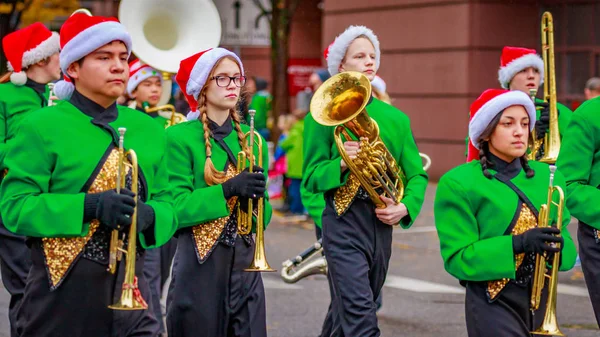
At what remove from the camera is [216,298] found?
5859mm

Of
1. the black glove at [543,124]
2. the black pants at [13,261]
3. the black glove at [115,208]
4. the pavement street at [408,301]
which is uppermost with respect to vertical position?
the black glove at [543,124]

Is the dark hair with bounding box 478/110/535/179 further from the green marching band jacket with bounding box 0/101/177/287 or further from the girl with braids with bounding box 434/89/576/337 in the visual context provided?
the green marching band jacket with bounding box 0/101/177/287

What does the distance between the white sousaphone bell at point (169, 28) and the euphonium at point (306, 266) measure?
1.65m

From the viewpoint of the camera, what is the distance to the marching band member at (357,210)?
6.52m

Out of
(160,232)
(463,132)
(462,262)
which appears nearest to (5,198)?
(160,232)

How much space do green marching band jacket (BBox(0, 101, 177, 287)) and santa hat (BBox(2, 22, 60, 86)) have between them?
2842 millimetres

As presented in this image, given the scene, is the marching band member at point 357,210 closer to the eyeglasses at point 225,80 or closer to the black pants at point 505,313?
the eyeglasses at point 225,80

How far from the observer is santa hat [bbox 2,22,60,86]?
7684 millimetres

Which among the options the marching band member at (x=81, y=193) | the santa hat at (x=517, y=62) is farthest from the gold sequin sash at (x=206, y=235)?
the santa hat at (x=517, y=62)

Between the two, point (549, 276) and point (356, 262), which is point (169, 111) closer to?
point (356, 262)

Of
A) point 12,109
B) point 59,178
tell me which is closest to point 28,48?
point 12,109

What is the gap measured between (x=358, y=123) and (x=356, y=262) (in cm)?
77

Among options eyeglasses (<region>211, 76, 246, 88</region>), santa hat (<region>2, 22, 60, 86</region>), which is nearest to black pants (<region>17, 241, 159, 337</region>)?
eyeglasses (<region>211, 76, 246, 88</region>)

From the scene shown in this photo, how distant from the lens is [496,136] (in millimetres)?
5477
